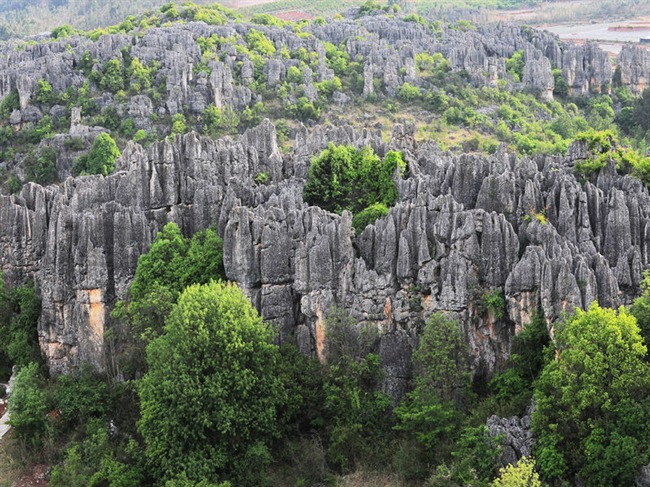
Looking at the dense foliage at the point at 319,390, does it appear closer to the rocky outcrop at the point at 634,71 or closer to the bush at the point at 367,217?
the bush at the point at 367,217

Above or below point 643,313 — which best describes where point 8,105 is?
above

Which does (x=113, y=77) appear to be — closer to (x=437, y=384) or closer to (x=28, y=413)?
(x=28, y=413)

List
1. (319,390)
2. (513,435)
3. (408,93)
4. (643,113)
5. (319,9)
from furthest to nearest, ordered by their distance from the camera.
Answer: (319,9) < (408,93) < (643,113) < (319,390) < (513,435)

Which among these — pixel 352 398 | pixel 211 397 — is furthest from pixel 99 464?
pixel 352 398

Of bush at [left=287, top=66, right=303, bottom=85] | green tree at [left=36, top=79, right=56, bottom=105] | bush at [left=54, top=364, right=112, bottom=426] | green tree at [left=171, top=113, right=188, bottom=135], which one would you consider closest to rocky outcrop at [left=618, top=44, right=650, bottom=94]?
bush at [left=287, top=66, right=303, bottom=85]

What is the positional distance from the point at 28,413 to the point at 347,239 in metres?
17.6

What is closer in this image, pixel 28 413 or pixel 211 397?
pixel 211 397

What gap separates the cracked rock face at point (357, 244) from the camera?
141ft

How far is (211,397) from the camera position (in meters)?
41.7

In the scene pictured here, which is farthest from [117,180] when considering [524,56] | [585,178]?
[524,56]

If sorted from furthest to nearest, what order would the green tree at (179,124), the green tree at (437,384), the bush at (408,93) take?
the bush at (408,93), the green tree at (179,124), the green tree at (437,384)

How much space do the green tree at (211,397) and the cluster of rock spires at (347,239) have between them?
389cm

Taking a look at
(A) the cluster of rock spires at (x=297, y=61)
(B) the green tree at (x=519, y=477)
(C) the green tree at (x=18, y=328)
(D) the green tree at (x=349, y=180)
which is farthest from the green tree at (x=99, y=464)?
(A) the cluster of rock spires at (x=297, y=61)

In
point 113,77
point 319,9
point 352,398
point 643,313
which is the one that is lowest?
point 352,398
